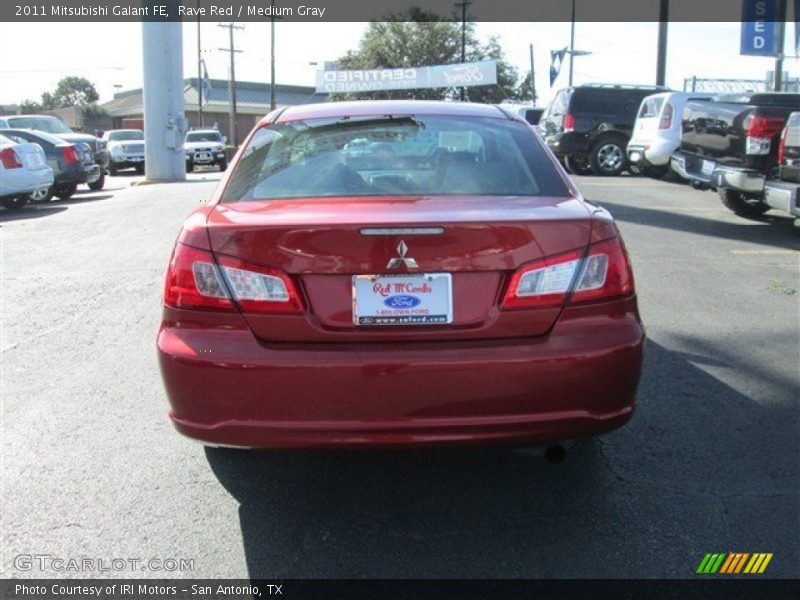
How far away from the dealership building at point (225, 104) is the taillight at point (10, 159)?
5607 cm

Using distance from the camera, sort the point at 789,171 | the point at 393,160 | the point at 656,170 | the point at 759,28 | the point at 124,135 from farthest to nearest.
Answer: the point at 124,135 < the point at 759,28 < the point at 656,170 < the point at 789,171 < the point at 393,160

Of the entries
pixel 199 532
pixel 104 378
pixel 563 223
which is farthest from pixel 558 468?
pixel 104 378

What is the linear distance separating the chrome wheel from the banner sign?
21972 mm

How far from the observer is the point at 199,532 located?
3.20m

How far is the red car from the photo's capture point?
114 inches

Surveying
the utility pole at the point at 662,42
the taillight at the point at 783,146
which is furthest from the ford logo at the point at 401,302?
the utility pole at the point at 662,42

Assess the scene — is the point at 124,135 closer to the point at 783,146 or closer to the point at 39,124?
the point at 39,124

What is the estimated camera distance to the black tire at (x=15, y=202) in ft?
46.4

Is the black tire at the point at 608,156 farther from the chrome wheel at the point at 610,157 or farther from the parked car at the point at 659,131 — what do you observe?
the parked car at the point at 659,131

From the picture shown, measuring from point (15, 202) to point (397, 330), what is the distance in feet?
43.5

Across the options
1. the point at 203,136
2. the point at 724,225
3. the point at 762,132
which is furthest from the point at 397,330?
the point at 203,136

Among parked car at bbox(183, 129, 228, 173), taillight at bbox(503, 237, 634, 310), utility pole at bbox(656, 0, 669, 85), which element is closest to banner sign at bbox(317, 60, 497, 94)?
parked car at bbox(183, 129, 228, 173)

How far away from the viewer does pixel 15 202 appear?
14352 mm

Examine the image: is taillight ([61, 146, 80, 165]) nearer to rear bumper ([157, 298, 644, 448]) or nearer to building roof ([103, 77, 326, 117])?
rear bumper ([157, 298, 644, 448])
